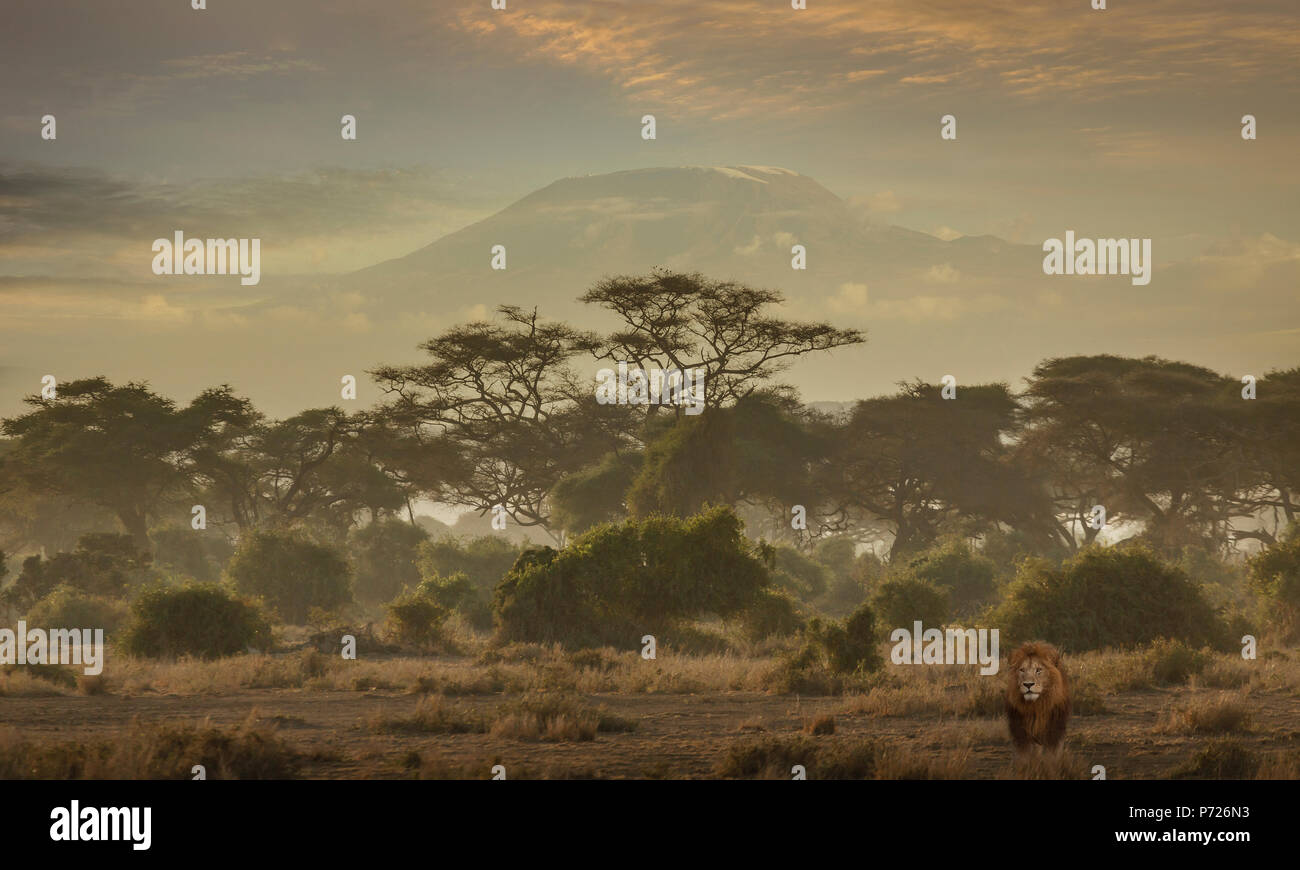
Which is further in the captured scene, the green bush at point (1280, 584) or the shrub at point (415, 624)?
the green bush at point (1280, 584)

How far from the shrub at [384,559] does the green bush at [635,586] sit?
2133 cm

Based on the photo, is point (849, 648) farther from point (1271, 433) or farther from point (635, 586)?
point (1271, 433)

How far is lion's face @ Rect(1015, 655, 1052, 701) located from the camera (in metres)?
12.4

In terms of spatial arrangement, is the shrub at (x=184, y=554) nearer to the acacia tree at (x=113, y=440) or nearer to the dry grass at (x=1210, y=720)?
the acacia tree at (x=113, y=440)

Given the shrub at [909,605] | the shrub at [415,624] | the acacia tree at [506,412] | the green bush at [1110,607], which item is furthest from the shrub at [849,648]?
the acacia tree at [506,412]

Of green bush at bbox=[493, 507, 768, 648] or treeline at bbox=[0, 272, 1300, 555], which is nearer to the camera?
green bush at bbox=[493, 507, 768, 648]

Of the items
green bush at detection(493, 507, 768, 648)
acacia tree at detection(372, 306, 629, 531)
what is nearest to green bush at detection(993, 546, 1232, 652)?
green bush at detection(493, 507, 768, 648)

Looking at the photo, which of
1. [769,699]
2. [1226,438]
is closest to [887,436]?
[1226,438]

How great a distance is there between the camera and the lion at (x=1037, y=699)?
12.4 metres

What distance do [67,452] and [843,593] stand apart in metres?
30.2

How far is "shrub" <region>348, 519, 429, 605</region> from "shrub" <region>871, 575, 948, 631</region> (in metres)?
24.1

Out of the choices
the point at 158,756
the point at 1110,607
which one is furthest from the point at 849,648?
the point at 158,756

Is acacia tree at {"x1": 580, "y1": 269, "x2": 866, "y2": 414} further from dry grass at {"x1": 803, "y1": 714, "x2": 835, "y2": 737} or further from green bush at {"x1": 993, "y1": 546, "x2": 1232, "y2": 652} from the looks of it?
dry grass at {"x1": 803, "y1": 714, "x2": 835, "y2": 737}

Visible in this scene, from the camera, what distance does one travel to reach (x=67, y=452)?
160 feet
